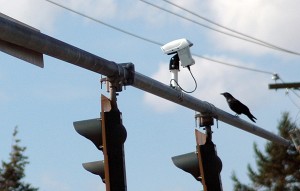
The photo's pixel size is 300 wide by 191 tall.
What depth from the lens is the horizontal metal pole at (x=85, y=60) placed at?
7438 mm

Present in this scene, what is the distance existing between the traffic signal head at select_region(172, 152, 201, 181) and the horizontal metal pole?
0.64m

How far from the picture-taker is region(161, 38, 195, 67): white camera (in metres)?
11.3

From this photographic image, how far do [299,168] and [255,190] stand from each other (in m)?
2.96

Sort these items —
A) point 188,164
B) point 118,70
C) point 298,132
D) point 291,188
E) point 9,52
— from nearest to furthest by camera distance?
point 9,52 < point 118,70 < point 188,164 < point 298,132 < point 291,188

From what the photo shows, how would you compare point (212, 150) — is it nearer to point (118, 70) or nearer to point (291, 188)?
point (118, 70)

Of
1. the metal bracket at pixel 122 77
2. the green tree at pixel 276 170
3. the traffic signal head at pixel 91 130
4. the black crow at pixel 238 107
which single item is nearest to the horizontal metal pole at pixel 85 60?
the metal bracket at pixel 122 77

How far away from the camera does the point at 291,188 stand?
45844 millimetres

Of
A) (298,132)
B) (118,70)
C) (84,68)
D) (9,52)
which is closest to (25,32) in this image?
(9,52)

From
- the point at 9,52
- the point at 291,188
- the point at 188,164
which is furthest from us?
the point at 291,188

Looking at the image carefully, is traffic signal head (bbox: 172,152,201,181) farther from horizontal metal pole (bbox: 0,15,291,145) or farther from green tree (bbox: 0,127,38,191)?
green tree (bbox: 0,127,38,191)

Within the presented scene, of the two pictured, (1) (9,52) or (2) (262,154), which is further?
(2) (262,154)

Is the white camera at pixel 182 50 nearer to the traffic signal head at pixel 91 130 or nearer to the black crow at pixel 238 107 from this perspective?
the black crow at pixel 238 107

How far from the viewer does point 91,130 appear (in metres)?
8.55

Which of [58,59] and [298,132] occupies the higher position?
[298,132]
